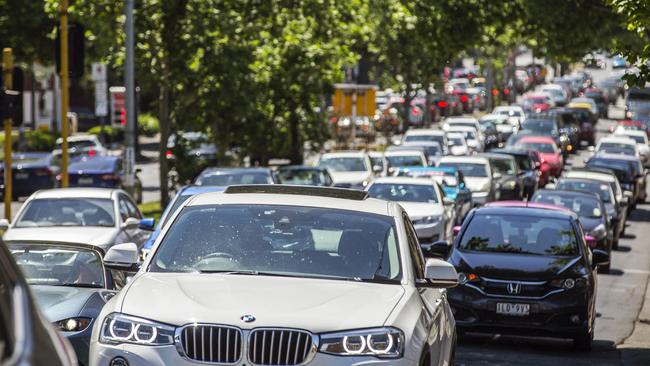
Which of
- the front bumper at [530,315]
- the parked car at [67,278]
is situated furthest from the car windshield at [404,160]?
the parked car at [67,278]

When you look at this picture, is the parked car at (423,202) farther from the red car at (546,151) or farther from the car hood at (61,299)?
the red car at (546,151)

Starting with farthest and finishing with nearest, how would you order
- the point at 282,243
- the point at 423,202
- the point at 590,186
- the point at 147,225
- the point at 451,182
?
the point at 590,186 < the point at 451,182 < the point at 423,202 < the point at 147,225 < the point at 282,243

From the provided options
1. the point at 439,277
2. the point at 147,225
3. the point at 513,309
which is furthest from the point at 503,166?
the point at 439,277

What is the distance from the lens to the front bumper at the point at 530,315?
49.1ft

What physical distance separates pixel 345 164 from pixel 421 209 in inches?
491

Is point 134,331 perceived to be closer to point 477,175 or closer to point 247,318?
point 247,318

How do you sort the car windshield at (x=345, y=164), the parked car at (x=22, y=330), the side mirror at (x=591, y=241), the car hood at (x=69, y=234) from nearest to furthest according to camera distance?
the parked car at (x=22, y=330) < the car hood at (x=69, y=234) < the side mirror at (x=591, y=241) < the car windshield at (x=345, y=164)

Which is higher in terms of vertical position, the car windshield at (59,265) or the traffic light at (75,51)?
the traffic light at (75,51)

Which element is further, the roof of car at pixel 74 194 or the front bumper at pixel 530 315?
the roof of car at pixel 74 194

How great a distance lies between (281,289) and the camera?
7754 millimetres

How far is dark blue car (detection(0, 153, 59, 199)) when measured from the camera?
41.1m

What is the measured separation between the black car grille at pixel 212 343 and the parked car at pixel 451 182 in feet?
79.9

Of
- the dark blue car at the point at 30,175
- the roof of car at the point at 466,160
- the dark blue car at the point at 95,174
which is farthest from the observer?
the dark blue car at the point at 30,175

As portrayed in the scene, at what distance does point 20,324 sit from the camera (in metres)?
3.67
